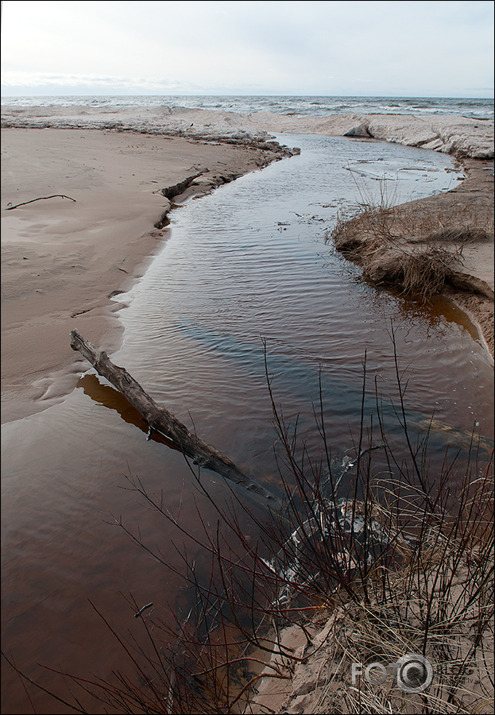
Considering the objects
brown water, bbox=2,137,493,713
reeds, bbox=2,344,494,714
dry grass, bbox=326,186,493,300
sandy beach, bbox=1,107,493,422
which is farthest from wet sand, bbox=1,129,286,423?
dry grass, bbox=326,186,493,300

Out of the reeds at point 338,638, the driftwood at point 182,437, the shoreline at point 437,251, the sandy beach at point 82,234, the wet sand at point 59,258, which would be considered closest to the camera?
the reeds at point 338,638

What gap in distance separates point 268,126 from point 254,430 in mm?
37648

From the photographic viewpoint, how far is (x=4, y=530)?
80.3 inches

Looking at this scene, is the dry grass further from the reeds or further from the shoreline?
the reeds

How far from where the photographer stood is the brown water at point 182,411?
1.96 meters

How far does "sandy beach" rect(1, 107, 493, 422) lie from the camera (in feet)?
10.7

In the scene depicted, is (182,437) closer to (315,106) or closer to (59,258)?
(59,258)

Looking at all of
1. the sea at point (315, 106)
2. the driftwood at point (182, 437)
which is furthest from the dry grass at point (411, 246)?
the sea at point (315, 106)

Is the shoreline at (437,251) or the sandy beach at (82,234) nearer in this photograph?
the sandy beach at (82,234)

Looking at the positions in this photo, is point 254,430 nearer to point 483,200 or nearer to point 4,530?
point 4,530

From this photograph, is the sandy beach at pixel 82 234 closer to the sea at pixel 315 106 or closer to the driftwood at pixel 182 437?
the driftwood at pixel 182 437

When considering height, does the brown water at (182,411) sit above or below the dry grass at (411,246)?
below

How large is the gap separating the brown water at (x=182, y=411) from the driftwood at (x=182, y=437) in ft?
0.35

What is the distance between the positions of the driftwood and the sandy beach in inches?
27.6
